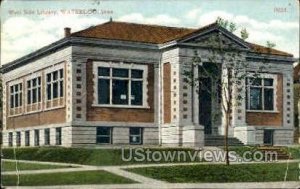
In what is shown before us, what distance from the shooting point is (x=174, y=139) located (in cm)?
1964

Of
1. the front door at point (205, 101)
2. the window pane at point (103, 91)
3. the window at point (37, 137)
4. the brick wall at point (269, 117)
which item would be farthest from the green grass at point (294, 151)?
the window at point (37, 137)

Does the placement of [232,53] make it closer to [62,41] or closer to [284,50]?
[284,50]

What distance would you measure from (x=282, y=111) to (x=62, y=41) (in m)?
7.42

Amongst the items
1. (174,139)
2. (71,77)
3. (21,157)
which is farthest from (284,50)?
(21,157)

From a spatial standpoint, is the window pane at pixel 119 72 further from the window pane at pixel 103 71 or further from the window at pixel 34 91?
the window at pixel 34 91

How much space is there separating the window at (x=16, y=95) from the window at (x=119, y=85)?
244 centimetres

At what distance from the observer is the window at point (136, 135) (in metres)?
18.8

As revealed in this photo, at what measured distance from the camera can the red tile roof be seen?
18.1m

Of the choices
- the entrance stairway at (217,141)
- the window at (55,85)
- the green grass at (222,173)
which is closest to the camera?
the green grass at (222,173)

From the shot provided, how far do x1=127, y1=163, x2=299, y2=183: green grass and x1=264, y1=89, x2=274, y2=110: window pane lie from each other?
231cm

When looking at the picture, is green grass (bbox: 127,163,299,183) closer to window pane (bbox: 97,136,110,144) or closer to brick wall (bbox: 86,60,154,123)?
window pane (bbox: 97,136,110,144)

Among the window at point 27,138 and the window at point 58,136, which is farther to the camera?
the window at point 27,138

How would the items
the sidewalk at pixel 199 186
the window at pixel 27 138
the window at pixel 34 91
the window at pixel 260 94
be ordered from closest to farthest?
the sidewalk at pixel 199 186 → the window at pixel 27 138 → the window at pixel 34 91 → the window at pixel 260 94

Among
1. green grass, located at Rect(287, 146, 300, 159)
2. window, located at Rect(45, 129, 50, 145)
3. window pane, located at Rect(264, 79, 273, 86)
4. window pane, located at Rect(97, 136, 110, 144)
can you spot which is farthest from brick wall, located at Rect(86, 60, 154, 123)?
green grass, located at Rect(287, 146, 300, 159)
